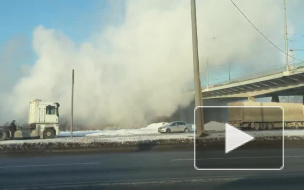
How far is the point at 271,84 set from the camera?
56.0m

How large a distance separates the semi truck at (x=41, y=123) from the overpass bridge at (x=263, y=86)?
3201cm

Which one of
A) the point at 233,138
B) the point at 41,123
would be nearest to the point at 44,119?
the point at 41,123

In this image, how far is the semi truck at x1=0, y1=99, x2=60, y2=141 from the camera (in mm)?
31156

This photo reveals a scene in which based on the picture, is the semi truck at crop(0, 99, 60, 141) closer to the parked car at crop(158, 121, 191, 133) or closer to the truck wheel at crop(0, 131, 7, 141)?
the truck wheel at crop(0, 131, 7, 141)

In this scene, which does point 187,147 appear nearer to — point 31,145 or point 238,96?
point 31,145

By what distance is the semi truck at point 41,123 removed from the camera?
31156 millimetres

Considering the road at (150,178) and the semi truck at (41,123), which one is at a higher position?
the semi truck at (41,123)

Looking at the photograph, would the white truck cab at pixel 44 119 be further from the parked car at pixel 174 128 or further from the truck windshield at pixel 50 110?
the parked car at pixel 174 128

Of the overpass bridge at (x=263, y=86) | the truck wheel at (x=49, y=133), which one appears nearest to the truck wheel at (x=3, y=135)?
the truck wheel at (x=49, y=133)

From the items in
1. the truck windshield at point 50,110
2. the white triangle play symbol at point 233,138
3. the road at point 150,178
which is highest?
the truck windshield at point 50,110

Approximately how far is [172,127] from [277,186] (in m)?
34.5

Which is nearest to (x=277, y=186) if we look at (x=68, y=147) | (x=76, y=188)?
(x=76, y=188)

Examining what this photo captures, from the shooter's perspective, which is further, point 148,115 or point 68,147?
point 148,115

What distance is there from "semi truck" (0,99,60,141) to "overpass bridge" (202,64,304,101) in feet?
105
